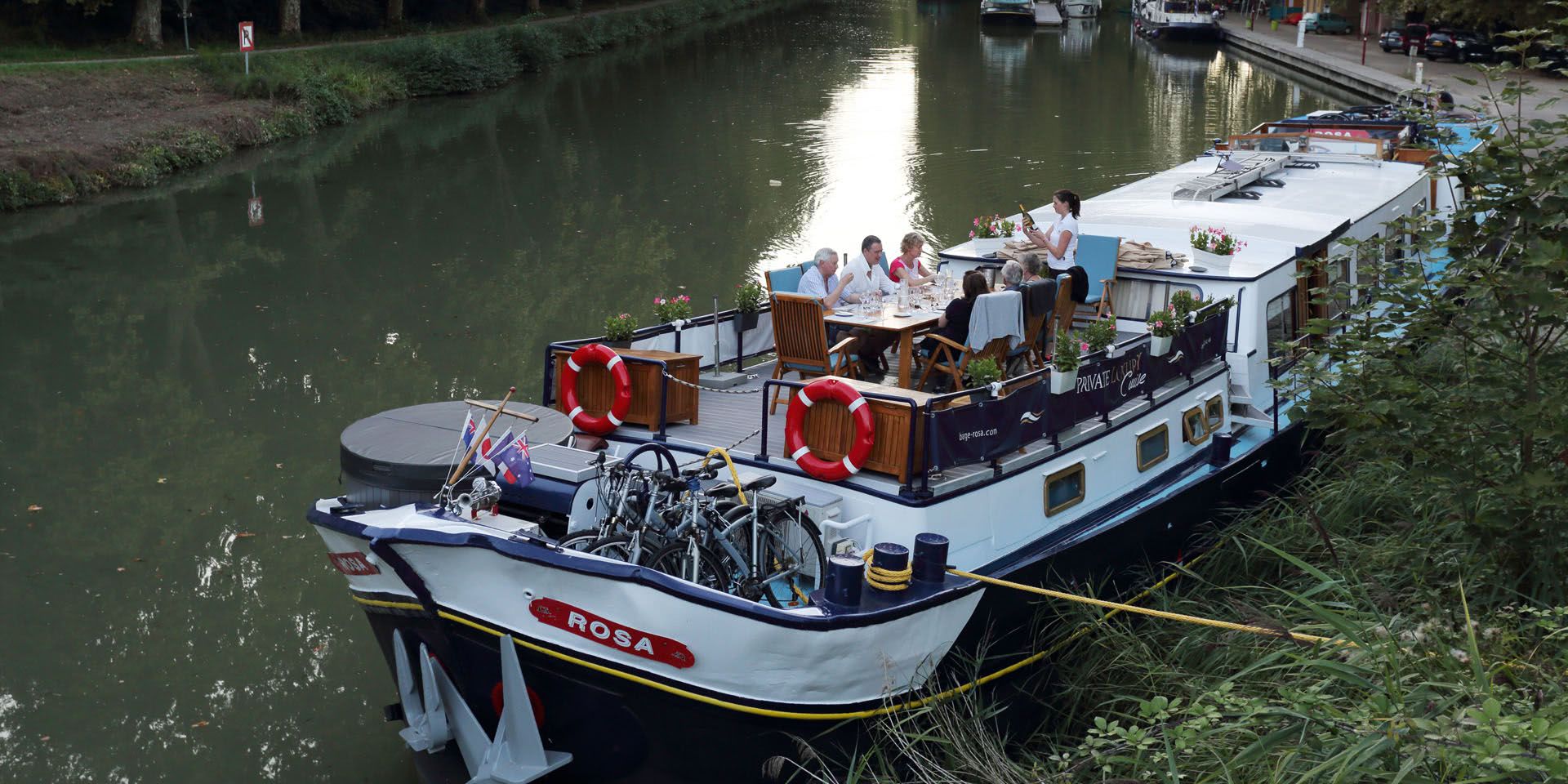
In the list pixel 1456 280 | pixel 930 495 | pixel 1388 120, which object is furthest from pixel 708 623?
pixel 1388 120

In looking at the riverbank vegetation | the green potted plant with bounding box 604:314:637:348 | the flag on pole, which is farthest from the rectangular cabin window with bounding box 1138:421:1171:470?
the flag on pole

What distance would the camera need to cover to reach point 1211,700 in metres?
6.98

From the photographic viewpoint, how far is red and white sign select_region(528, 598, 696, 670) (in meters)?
6.86

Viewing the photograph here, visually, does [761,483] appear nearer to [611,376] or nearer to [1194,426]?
[611,376]

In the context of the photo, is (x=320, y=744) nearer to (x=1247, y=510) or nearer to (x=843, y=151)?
Answer: (x=1247, y=510)

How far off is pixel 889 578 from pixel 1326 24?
61328 millimetres

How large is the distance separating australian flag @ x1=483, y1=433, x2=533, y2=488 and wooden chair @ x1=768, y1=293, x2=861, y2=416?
2.58m

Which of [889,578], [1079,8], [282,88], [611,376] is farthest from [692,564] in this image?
[1079,8]

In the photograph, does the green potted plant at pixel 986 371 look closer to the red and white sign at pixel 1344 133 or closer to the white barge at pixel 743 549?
the white barge at pixel 743 549

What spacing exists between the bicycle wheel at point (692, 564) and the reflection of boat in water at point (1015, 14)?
2563 inches

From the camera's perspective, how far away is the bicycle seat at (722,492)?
24.8 feet

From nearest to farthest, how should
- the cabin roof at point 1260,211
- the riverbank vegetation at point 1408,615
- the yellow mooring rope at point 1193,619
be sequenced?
1. the riverbank vegetation at point 1408,615
2. the yellow mooring rope at point 1193,619
3. the cabin roof at point 1260,211

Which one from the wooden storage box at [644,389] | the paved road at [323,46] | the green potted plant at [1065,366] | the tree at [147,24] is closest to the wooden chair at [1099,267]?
the green potted plant at [1065,366]

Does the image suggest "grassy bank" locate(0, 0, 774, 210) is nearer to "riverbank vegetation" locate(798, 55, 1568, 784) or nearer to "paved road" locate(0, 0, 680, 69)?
"paved road" locate(0, 0, 680, 69)
